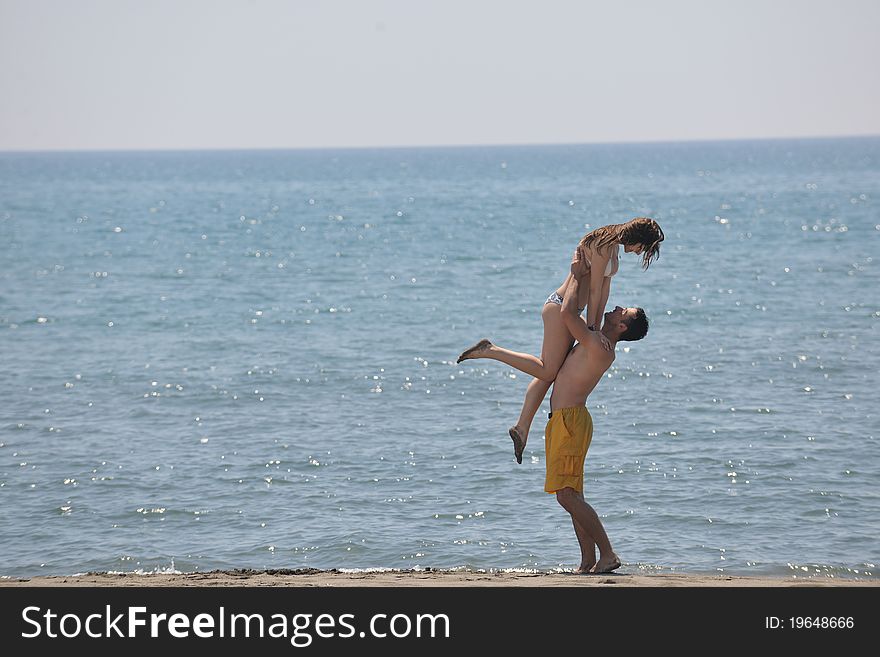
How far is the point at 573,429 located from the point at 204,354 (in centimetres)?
1346

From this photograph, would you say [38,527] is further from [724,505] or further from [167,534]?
[724,505]

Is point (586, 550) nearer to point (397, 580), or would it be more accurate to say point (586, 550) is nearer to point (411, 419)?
point (397, 580)

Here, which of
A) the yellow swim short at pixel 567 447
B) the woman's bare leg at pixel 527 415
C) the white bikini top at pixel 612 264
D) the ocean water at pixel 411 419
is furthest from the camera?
the ocean water at pixel 411 419

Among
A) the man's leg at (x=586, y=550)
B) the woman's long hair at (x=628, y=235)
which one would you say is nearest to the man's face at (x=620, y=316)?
the woman's long hair at (x=628, y=235)

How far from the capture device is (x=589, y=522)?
26.2 ft

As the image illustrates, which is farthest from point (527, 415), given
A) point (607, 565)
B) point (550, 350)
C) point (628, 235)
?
point (628, 235)

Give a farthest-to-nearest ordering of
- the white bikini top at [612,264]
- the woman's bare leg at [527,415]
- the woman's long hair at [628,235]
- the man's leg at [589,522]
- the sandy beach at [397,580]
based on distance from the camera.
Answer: the woman's bare leg at [527,415]
the man's leg at [589,522]
the white bikini top at [612,264]
the woman's long hair at [628,235]
the sandy beach at [397,580]

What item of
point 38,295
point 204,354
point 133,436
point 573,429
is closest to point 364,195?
point 38,295

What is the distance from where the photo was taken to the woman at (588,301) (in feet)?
25.1

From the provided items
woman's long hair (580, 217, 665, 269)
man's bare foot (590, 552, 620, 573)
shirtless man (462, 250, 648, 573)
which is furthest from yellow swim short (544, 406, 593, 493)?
woman's long hair (580, 217, 665, 269)

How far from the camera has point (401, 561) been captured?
32.8ft

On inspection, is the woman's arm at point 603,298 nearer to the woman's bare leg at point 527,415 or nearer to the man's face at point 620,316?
the man's face at point 620,316

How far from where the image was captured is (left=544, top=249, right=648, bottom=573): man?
7.75 metres

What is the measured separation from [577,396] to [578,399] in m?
0.03
